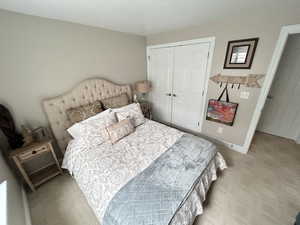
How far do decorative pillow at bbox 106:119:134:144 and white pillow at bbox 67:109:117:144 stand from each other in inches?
3.3

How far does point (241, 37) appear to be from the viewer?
1.87 metres

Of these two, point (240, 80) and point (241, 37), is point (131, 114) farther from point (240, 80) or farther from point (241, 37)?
point (241, 37)

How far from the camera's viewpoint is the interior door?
2291 mm

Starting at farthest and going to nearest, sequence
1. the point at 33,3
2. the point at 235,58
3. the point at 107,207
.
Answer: the point at 235,58
the point at 33,3
the point at 107,207

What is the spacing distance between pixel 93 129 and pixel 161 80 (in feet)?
6.68

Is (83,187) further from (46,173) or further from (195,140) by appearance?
(195,140)

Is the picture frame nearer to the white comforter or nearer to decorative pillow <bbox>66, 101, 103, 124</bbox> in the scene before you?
the white comforter

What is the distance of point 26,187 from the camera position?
174 centimetres

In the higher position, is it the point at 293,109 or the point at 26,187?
the point at 293,109

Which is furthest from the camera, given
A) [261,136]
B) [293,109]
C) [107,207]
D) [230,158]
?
[261,136]

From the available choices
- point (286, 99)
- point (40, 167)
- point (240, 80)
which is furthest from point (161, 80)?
point (40, 167)

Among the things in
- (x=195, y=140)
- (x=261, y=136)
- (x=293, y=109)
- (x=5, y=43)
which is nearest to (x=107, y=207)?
(x=195, y=140)

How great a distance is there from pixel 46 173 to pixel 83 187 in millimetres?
981

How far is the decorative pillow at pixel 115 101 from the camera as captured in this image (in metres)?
2.28
